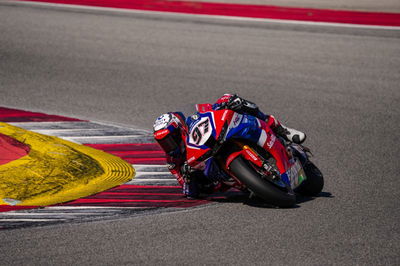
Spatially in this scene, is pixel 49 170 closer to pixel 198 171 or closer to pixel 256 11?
pixel 198 171

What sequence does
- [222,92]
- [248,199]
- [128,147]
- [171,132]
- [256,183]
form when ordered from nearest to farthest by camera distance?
[256,183]
[171,132]
[248,199]
[128,147]
[222,92]

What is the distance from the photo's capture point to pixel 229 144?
6.32 metres

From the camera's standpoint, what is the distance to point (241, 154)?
6.23 meters

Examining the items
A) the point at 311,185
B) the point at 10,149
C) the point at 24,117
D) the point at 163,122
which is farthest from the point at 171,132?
the point at 24,117

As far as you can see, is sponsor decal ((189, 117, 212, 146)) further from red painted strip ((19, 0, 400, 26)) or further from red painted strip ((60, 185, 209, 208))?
red painted strip ((19, 0, 400, 26))

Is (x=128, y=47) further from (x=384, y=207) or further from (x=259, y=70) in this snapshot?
(x=384, y=207)

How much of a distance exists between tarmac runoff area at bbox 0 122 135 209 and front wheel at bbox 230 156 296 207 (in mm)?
1700

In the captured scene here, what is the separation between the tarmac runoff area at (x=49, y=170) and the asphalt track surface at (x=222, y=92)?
3.60ft

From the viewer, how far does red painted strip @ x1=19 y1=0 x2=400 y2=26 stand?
50.6ft

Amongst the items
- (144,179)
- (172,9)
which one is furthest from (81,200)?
(172,9)

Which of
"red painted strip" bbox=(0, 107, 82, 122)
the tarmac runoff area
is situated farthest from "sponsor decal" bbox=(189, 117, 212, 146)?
"red painted strip" bbox=(0, 107, 82, 122)

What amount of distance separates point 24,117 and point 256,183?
4983 millimetres

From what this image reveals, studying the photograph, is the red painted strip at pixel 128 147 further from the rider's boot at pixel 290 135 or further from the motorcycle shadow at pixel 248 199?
the rider's boot at pixel 290 135

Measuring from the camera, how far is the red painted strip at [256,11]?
50.6 feet
